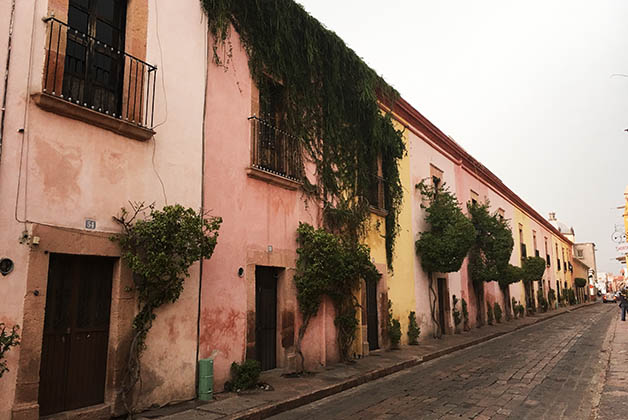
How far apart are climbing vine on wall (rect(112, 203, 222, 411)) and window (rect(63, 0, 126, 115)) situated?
155cm

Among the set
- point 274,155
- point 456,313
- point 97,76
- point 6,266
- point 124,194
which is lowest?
point 456,313

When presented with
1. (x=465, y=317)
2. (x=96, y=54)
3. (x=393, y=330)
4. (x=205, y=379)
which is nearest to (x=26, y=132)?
(x=96, y=54)

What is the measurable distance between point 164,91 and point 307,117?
3813 mm

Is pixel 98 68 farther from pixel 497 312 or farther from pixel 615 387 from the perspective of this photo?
pixel 497 312

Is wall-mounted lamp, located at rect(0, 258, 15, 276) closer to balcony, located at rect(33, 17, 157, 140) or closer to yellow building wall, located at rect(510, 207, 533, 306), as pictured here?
balcony, located at rect(33, 17, 157, 140)

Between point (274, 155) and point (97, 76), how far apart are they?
3.70m

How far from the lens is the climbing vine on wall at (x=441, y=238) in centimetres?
1399

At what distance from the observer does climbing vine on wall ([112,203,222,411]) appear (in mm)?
5824

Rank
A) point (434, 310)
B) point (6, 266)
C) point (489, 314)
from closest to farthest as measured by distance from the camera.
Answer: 1. point (6, 266)
2. point (434, 310)
3. point (489, 314)

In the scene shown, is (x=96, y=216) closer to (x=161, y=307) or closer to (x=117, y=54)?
(x=161, y=307)

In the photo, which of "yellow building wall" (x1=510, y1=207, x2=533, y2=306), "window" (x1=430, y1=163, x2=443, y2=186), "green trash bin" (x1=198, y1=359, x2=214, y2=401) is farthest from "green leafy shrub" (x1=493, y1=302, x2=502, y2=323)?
"green trash bin" (x1=198, y1=359, x2=214, y2=401)

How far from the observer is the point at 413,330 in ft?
43.3

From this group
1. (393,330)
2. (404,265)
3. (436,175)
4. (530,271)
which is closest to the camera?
(393,330)

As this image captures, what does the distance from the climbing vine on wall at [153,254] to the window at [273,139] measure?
2509mm
